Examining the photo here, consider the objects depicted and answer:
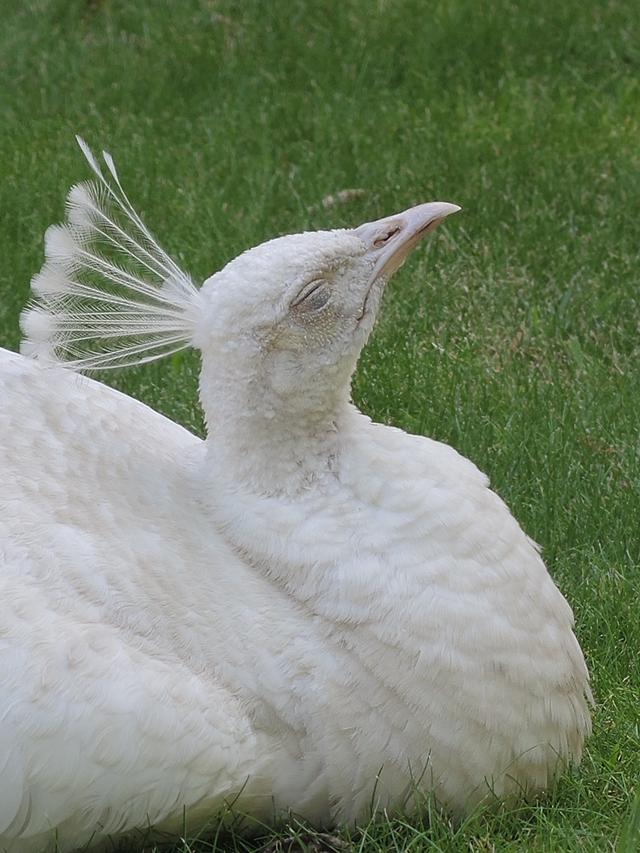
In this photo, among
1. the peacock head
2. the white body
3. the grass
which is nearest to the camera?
the white body

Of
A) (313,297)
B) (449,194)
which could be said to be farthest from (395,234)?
(449,194)

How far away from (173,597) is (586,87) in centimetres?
529

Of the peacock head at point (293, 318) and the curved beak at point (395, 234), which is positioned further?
the curved beak at point (395, 234)

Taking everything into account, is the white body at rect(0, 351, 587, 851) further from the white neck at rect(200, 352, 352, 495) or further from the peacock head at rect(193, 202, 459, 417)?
the peacock head at rect(193, 202, 459, 417)

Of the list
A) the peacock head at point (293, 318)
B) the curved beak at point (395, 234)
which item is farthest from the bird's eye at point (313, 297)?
the curved beak at point (395, 234)

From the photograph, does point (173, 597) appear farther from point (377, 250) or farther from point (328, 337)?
point (377, 250)

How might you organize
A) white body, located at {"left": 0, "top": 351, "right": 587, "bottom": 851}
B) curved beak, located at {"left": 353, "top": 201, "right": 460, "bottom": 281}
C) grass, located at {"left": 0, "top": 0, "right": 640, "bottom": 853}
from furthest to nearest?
1. grass, located at {"left": 0, "top": 0, "right": 640, "bottom": 853}
2. curved beak, located at {"left": 353, "top": 201, "right": 460, "bottom": 281}
3. white body, located at {"left": 0, "top": 351, "right": 587, "bottom": 851}

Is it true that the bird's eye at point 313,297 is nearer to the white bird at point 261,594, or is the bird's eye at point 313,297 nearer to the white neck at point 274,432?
the white bird at point 261,594

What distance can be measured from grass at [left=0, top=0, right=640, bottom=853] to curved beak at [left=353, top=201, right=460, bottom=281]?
1158mm

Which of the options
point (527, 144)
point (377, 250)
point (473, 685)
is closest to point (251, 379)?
point (377, 250)

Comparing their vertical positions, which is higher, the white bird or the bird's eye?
the bird's eye

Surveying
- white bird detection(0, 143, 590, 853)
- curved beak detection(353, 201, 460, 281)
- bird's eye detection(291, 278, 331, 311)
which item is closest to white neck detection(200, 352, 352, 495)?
white bird detection(0, 143, 590, 853)

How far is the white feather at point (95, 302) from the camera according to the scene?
302 cm

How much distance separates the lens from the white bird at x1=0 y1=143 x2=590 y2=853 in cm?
253
